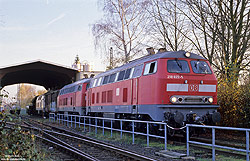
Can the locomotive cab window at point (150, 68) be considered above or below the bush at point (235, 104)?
above

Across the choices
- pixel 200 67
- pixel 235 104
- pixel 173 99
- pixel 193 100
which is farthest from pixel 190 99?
pixel 235 104

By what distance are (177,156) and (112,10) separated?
851 inches

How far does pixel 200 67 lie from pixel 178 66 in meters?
1.00

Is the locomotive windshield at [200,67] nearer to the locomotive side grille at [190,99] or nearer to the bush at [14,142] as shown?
the locomotive side grille at [190,99]

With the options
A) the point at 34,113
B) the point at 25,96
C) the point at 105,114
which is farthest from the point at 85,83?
the point at 25,96

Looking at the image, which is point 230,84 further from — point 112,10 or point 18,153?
point 112,10

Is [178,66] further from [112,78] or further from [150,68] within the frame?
[112,78]

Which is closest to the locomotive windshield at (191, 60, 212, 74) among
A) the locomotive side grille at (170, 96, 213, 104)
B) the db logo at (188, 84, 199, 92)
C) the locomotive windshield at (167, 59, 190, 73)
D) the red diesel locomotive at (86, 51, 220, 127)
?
the red diesel locomotive at (86, 51, 220, 127)

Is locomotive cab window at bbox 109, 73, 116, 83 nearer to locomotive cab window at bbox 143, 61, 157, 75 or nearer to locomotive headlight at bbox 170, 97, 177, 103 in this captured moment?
locomotive cab window at bbox 143, 61, 157, 75

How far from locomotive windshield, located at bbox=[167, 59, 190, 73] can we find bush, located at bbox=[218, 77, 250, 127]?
3949mm

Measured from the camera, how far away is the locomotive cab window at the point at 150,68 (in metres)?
12.4

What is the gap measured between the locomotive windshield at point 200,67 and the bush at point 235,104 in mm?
3051

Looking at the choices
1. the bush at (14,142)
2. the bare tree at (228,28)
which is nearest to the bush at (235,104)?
the bare tree at (228,28)

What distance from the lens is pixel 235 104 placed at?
48.8ft
